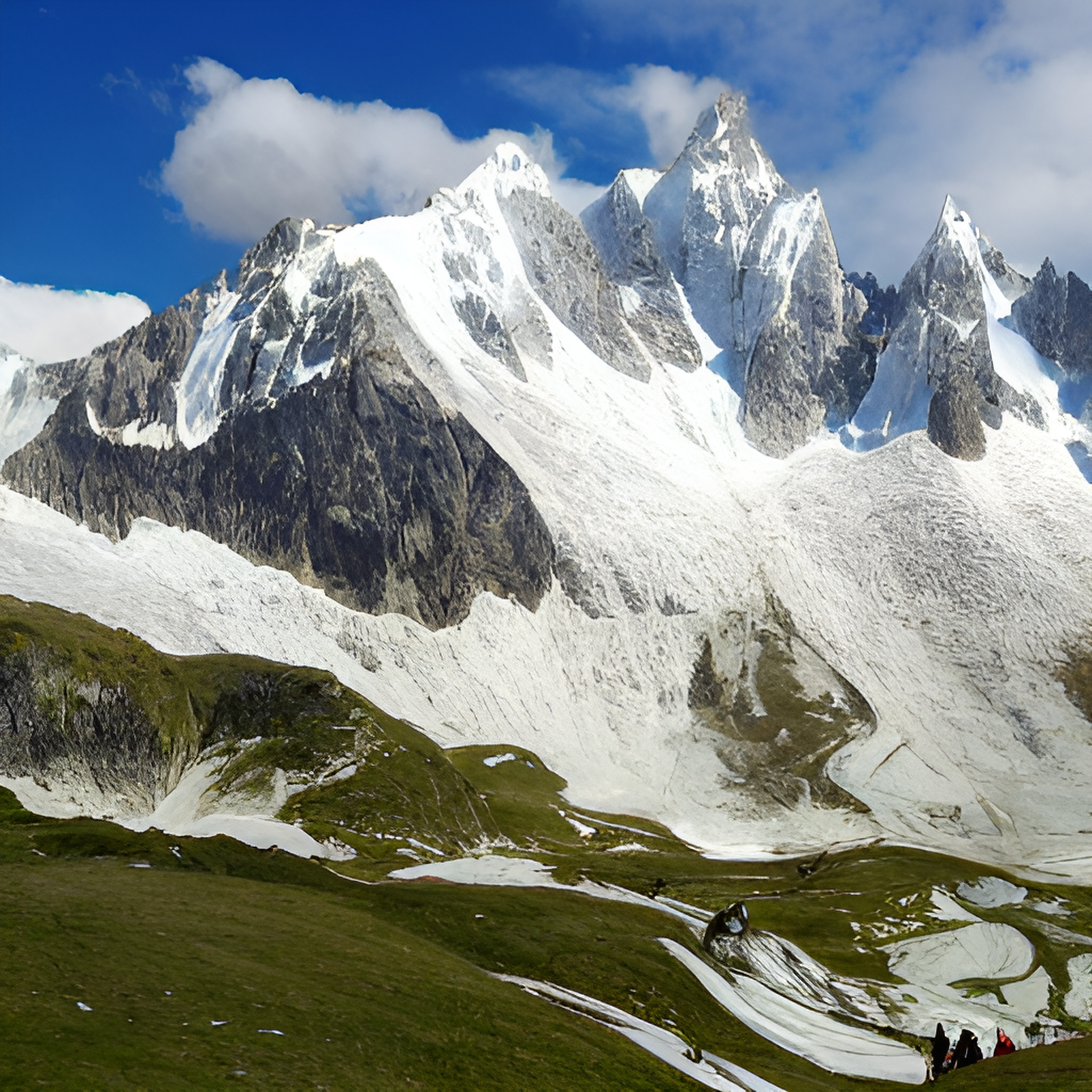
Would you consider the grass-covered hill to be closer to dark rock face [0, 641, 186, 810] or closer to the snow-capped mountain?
dark rock face [0, 641, 186, 810]

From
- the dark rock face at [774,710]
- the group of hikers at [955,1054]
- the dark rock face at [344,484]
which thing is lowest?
the group of hikers at [955,1054]

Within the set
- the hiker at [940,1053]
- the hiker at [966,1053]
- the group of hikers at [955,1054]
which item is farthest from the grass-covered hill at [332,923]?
the hiker at [966,1053]

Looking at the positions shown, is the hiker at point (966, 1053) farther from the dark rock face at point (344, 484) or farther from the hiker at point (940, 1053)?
the dark rock face at point (344, 484)

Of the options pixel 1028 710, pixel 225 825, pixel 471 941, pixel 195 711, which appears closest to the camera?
pixel 471 941

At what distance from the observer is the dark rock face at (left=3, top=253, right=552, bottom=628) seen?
579ft

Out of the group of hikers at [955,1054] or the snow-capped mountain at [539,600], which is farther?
the snow-capped mountain at [539,600]

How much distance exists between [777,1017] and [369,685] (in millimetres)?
108936

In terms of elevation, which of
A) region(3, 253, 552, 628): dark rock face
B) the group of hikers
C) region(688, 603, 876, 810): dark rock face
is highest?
region(3, 253, 552, 628): dark rock face

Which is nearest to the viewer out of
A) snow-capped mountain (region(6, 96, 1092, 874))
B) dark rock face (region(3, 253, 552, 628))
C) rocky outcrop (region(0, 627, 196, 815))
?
rocky outcrop (region(0, 627, 196, 815))

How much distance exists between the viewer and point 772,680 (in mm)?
172000

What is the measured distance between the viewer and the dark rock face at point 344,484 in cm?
17650

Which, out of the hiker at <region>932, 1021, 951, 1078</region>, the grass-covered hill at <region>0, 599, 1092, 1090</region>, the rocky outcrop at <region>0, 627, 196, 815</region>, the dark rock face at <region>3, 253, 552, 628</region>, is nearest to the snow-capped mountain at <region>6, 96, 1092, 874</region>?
the dark rock face at <region>3, 253, 552, 628</region>

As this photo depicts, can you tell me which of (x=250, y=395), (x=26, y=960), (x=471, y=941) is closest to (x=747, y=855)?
(x=471, y=941)

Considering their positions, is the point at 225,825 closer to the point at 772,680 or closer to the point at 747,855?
the point at 747,855
